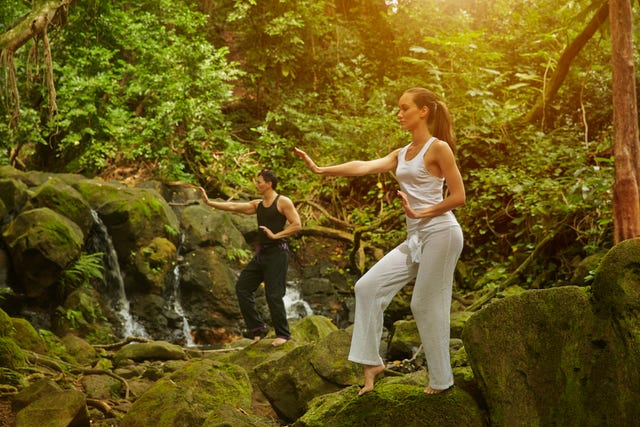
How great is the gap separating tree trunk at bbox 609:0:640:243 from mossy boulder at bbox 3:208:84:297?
871 cm

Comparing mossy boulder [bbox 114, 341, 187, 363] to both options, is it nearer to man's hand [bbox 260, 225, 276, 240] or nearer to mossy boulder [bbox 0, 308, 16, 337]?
mossy boulder [bbox 0, 308, 16, 337]

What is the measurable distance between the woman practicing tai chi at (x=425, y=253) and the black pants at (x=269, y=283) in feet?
13.1

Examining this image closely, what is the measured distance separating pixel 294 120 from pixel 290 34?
9.00 feet

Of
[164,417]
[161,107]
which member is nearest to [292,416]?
[164,417]

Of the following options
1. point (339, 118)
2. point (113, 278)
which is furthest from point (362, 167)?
point (339, 118)

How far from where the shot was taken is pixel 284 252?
26.8 ft

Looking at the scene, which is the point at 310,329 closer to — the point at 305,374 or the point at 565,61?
the point at 305,374

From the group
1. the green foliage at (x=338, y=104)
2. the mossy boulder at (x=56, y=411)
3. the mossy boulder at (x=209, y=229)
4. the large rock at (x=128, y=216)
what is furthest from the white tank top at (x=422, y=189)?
the mossy boulder at (x=209, y=229)

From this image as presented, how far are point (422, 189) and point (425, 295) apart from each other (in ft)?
2.22

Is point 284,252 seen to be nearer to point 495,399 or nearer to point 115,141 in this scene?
point 495,399

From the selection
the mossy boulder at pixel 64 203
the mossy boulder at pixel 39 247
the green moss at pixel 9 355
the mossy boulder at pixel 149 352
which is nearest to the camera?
the green moss at pixel 9 355

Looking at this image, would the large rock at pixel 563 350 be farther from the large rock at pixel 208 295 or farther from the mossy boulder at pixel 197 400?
the large rock at pixel 208 295

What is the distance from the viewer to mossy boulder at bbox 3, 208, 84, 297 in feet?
35.9

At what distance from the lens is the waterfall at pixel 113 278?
12930mm
